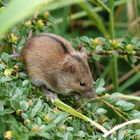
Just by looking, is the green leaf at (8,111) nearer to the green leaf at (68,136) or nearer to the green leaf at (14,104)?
the green leaf at (14,104)

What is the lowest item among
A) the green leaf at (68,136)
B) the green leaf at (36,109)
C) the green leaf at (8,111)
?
the green leaf at (68,136)

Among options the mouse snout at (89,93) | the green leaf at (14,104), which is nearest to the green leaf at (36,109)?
the green leaf at (14,104)

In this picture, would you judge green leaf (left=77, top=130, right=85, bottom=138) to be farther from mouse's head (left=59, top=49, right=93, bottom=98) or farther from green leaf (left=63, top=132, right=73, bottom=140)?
mouse's head (left=59, top=49, right=93, bottom=98)

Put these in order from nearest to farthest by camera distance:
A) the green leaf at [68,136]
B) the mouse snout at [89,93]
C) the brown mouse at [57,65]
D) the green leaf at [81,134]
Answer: the green leaf at [68,136] < the green leaf at [81,134] < the mouse snout at [89,93] < the brown mouse at [57,65]

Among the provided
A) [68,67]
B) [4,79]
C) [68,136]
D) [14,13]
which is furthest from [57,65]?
[14,13]

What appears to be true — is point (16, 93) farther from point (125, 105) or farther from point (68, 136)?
point (125, 105)

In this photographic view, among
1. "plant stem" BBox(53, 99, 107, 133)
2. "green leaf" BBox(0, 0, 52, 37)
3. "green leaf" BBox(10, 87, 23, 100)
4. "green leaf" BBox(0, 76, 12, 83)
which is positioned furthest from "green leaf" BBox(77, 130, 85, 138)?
"green leaf" BBox(0, 0, 52, 37)

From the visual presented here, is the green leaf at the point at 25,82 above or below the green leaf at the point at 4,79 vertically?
below
